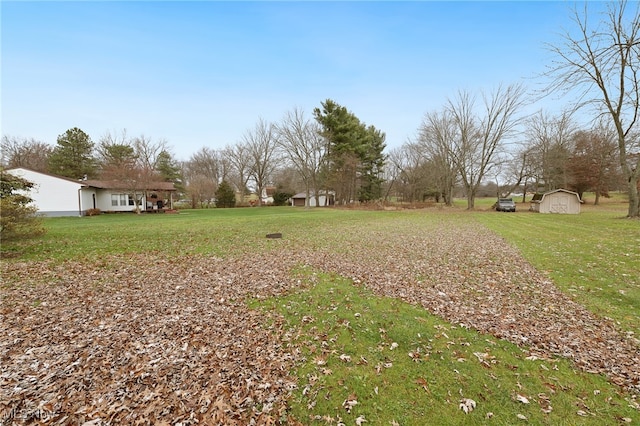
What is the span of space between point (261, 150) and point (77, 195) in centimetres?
2741

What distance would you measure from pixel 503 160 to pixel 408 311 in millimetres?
35033

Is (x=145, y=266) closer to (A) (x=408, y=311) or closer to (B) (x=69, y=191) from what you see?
(A) (x=408, y=311)

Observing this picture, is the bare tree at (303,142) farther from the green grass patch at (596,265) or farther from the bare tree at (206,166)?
the green grass patch at (596,265)

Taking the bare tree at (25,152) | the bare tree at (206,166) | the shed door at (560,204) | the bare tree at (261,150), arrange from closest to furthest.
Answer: the shed door at (560,204)
the bare tree at (25,152)
the bare tree at (261,150)
the bare tree at (206,166)

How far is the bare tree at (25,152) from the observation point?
1410 inches

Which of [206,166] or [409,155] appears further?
[206,166]

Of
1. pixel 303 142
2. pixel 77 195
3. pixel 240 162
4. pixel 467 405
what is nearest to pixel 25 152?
pixel 77 195

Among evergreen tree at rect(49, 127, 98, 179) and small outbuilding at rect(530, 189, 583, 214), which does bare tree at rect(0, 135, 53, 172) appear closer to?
evergreen tree at rect(49, 127, 98, 179)

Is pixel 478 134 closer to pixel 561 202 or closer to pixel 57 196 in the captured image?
pixel 561 202

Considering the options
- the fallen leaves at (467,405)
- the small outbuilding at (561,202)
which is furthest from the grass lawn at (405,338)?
the small outbuilding at (561,202)

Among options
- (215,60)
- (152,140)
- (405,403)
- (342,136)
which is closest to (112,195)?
(152,140)

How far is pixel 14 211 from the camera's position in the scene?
8.09 m

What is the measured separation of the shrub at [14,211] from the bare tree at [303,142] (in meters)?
29.6

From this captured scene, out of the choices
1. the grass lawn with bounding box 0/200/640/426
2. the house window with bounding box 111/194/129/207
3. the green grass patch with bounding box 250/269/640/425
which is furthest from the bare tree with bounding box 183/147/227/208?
the green grass patch with bounding box 250/269/640/425
